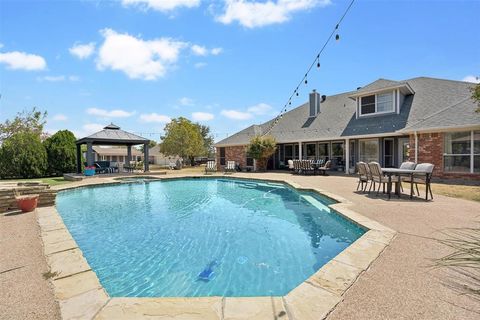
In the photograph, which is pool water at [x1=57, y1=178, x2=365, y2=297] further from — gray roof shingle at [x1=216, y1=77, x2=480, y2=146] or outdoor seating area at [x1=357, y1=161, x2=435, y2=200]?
gray roof shingle at [x1=216, y1=77, x2=480, y2=146]

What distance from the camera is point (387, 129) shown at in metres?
14.3

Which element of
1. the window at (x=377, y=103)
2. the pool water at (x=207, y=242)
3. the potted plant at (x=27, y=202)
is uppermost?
the window at (x=377, y=103)

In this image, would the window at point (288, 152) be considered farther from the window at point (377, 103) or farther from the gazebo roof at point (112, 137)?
the gazebo roof at point (112, 137)

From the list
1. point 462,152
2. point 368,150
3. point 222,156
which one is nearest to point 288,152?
point 222,156

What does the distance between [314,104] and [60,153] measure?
2123 cm

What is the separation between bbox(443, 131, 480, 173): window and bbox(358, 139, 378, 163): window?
435 cm

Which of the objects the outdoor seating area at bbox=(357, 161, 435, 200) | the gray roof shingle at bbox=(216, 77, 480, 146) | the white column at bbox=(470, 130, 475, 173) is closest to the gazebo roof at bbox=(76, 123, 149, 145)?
the gray roof shingle at bbox=(216, 77, 480, 146)

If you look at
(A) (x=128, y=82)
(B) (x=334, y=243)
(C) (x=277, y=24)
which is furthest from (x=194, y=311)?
(A) (x=128, y=82)

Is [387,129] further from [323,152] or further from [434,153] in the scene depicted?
[323,152]

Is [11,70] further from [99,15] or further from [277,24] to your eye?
[277,24]

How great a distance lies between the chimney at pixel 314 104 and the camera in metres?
20.6

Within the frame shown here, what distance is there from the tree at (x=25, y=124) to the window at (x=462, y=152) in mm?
37019

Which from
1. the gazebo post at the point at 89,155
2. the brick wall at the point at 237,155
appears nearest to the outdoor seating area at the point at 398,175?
the brick wall at the point at 237,155

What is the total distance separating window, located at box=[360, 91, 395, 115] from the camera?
51.7 feet
